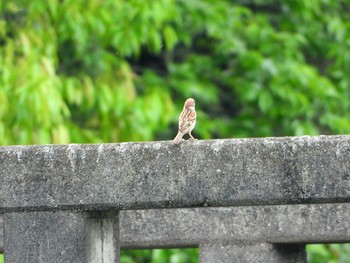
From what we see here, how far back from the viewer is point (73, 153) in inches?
191

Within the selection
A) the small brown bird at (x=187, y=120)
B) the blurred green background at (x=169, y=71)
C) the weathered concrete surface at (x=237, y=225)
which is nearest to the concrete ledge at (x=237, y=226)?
the weathered concrete surface at (x=237, y=225)

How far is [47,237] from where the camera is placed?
16.0 ft

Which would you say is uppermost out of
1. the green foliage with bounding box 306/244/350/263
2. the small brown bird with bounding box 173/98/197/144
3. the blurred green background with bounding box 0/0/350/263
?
the blurred green background with bounding box 0/0/350/263

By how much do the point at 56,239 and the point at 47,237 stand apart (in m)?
0.04

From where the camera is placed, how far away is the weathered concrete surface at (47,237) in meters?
4.85

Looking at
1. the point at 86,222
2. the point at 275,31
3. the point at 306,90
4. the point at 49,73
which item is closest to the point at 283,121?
the point at 306,90

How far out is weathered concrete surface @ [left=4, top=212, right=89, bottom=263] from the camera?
4.85 m

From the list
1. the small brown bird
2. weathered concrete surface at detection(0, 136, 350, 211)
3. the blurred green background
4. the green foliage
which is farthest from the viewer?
the green foliage

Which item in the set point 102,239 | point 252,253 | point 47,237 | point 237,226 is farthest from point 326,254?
point 47,237

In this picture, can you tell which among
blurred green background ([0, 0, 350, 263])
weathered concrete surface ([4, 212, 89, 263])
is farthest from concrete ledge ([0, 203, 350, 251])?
blurred green background ([0, 0, 350, 263])

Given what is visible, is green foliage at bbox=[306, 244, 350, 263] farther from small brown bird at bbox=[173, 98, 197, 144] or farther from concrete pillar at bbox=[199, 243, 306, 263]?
concrete pillar at bbox=[199, 243, 306, 263]

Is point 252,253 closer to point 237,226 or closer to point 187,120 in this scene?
point 237,226

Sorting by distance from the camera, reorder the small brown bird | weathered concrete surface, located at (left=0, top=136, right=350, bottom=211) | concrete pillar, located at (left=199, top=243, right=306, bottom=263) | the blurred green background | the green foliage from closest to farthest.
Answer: weathered concrete surface, located at (left=0, top=136, right=350, bottom=211)
concrete pillar, located at (left=199, top=243, right=306, bottom=263)
the small brown bird
the blurred green background
the green foliage

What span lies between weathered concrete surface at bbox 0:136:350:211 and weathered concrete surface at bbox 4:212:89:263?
6 centimetres
